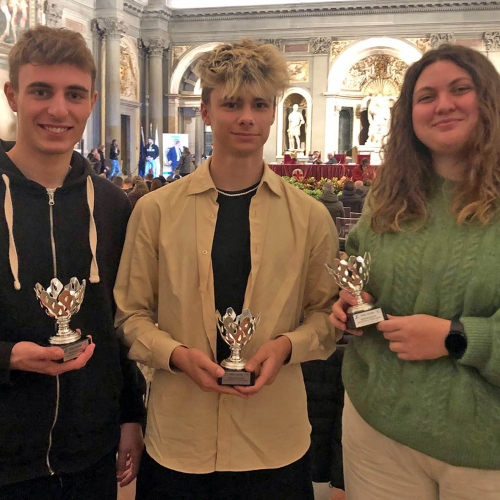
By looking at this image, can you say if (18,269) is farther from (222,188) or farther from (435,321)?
(435,321)

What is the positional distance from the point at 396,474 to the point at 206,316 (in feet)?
2.39

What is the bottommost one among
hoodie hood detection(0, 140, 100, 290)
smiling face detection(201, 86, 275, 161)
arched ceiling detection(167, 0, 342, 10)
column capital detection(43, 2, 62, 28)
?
hoodie hood detection(0, 140, 100, 290)

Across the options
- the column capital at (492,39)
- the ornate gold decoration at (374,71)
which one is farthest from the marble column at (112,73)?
the column capital at (492,39)

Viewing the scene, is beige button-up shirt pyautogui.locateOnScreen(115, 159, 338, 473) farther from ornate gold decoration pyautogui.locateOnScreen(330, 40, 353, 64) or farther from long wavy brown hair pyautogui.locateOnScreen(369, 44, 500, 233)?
ornate gold decoration pyautogui.locateOnScreen(330, 40, 353, 64)

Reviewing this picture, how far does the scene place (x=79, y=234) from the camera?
1771 millimetres

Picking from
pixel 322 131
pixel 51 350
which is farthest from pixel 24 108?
pixel 322 131

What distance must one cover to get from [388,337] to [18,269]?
1082mm

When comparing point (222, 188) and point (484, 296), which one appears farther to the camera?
point (222, 188)

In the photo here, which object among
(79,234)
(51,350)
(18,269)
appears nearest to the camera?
(51,350)

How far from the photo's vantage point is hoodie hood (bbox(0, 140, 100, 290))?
1.65 meters

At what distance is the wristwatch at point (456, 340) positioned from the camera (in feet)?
4.90

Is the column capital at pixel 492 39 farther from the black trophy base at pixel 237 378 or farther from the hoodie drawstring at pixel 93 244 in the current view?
the black trophy base at pixel 237 378

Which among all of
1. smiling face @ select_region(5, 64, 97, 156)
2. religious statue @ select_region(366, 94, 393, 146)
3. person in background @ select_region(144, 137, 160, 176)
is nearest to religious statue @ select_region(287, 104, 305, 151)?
religious statue @ select_region(366, 94, 393, 146)

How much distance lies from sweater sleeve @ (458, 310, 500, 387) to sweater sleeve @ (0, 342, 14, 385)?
1222 mm
